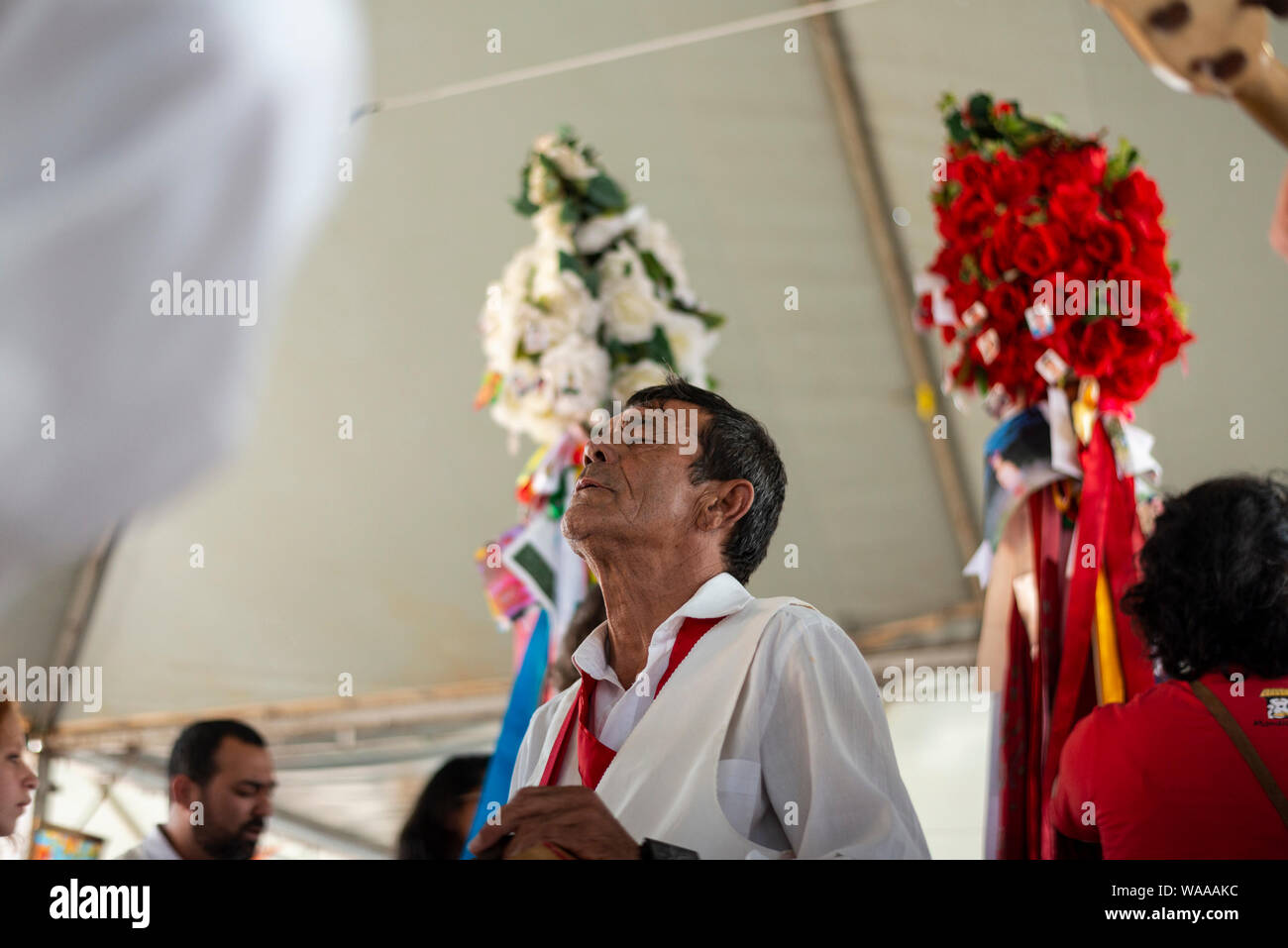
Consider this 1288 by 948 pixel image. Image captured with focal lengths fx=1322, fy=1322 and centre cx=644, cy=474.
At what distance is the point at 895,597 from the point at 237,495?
2686 mm

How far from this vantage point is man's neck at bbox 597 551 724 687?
193 cm

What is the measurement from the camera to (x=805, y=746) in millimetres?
1608

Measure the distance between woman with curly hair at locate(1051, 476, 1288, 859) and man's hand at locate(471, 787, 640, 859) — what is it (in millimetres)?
883

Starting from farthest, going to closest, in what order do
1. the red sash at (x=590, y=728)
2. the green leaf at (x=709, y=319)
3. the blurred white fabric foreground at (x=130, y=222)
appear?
the green leaf at (x=709, y=319) < the red sash at (x=590, y=728) < the blurred white fabric foreground at (x=130, y=222)

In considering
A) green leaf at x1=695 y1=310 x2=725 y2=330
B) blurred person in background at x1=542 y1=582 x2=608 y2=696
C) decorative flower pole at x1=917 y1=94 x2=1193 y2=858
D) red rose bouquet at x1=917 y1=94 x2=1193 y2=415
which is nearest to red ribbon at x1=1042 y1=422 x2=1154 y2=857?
decorative flower pole at x1=917 y1=94 x2=1193 y2=858

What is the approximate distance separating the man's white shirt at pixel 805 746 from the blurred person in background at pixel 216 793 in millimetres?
1577

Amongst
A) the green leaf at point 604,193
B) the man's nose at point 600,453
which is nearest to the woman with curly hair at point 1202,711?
the man's nose at point 600,453

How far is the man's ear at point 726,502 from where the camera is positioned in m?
1.99

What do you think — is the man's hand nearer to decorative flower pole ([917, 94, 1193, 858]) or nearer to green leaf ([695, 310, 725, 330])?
decorative flower pole ([917, 94, 1193, 858])

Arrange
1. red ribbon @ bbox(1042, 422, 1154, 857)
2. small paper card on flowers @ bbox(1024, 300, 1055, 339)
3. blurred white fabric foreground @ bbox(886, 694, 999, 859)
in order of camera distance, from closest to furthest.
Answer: red ribbon @ bbox(1042, 422, 1154, 857) → small paper card on flowers @ bbox(1024, 300, 1055, 339) → blurred white fabric foreground @ bbox(886, 694, 999, 859)

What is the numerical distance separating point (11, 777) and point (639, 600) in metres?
1.62

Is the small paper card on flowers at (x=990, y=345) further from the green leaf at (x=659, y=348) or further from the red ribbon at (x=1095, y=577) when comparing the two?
the green leaf at (x=659, y=348)

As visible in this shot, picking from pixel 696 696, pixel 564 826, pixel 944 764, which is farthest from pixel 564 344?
pixel 944 764
